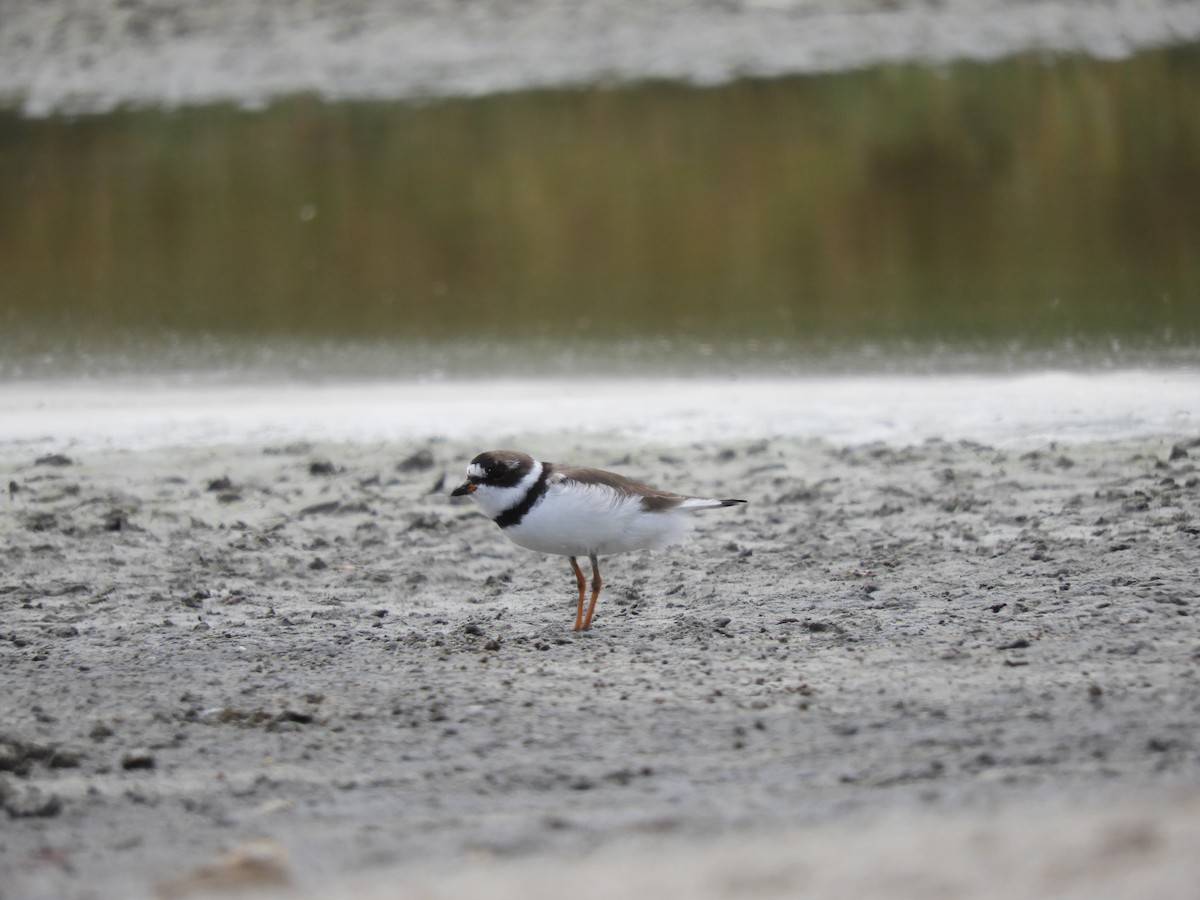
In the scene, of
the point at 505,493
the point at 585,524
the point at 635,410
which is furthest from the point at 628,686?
the point at 635,410

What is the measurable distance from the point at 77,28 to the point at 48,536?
17.2 metres

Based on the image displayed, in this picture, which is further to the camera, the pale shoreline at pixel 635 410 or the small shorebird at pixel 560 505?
the pale shoreline at pixel 635 410

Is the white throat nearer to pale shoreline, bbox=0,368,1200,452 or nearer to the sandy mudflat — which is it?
the sandy mudflat

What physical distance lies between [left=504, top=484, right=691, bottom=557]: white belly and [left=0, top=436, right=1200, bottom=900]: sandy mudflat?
10.7 inches

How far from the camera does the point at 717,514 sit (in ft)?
20.3

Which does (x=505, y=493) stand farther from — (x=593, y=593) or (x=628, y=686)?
(x=628, y=686)

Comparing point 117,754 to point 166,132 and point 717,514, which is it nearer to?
point 717,514

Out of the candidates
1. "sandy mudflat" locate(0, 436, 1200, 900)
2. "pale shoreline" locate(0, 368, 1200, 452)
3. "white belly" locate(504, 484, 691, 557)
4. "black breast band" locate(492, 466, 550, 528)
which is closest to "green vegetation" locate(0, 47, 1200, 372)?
"pale shoreline" locate(0, 368, 1200, 452)

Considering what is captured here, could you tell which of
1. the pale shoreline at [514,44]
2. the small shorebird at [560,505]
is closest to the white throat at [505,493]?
→ the small shorebird at [560,505]

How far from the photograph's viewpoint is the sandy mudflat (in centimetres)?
282

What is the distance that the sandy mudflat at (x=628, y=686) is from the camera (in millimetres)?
2821

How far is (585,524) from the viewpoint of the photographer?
4754 mm

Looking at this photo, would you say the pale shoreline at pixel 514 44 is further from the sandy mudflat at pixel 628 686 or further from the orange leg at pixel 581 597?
the orange leg at pixel 581 597

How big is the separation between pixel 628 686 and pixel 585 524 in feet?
2.67
